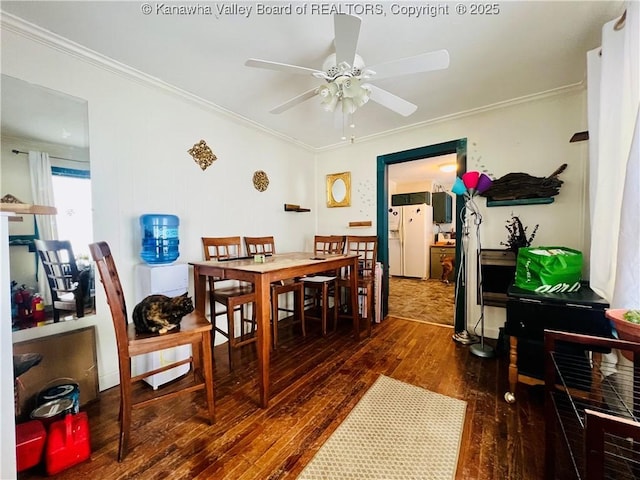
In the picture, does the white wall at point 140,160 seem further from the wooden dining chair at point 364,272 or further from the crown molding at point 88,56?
the wooden dining chair at point 364,272

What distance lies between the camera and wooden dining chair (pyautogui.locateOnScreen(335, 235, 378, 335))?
3002mm

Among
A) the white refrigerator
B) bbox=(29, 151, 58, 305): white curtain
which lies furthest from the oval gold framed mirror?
bbox=(29, 151, 58, 305): white curtain

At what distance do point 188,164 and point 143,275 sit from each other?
113 centimetres

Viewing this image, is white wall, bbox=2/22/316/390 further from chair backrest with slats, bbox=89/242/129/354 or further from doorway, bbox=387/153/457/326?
doorway, bbox=387/153/457/326

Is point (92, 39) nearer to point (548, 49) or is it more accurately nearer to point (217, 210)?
point (217, 210)

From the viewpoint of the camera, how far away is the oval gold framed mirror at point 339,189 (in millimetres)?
3805

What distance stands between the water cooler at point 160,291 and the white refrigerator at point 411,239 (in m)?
5.27

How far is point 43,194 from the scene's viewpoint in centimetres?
166

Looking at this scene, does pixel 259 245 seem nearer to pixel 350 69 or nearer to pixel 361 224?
pixel 361 224

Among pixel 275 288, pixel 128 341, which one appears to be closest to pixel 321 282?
pixel 275 288

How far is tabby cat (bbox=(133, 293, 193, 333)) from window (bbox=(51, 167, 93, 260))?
841mm

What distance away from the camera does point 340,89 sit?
1.73 m

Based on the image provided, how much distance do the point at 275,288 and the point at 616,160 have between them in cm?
267

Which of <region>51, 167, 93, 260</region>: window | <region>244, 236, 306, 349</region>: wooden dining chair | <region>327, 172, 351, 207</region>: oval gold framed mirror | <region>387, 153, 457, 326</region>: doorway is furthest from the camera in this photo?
<region>387, 153, 457, 326</region>: doorway
